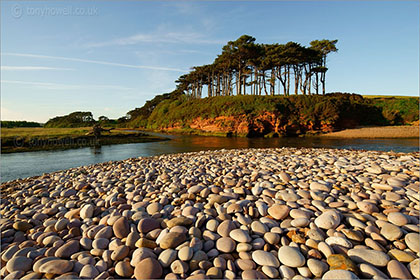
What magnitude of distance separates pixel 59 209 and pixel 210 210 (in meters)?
2.94

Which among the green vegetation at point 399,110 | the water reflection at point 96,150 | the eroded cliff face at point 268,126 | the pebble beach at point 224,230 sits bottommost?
the pebble beach at point 224,230

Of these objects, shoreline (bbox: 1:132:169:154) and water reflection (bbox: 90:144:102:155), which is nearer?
water reflection (bbox: 90:144:102:155)

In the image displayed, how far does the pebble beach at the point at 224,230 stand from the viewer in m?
2.14

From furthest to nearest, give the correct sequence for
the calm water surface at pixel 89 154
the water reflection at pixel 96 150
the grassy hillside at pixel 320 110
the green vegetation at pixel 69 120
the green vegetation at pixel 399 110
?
the green vegetation at pixel 69 120, the green vegetation at pixel 399 110, the grassy hillside at pixel 320 110, the water reflection at pixel 96 150, the calm water surface at pixel 89 154

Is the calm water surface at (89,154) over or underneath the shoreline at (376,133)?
underneath

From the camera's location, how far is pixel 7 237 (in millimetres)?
2988

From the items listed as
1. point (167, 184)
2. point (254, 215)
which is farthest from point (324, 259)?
point (167, 184)

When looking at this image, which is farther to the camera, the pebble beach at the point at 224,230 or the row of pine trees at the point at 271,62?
the row of pine trees at the point at 271,62

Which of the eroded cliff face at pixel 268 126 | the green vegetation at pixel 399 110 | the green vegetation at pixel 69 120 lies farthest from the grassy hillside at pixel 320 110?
the green vegetation at pixel 69 120

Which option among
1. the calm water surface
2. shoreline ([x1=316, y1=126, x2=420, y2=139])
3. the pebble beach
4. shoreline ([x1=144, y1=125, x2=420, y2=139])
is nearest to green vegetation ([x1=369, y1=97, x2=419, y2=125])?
shoreline ([x1=144, y1=125, x2=420, y2=139])

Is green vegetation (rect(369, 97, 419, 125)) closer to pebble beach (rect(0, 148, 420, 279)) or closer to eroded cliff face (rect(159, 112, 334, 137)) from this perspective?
eroded cliff face (rect(159, 112, 334, 137))

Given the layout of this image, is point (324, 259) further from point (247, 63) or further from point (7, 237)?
point (247, 63)

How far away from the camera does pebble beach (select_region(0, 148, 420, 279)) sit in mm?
2139

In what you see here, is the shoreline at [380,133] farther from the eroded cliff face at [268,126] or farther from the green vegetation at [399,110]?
the green vegetation at [399,110]
